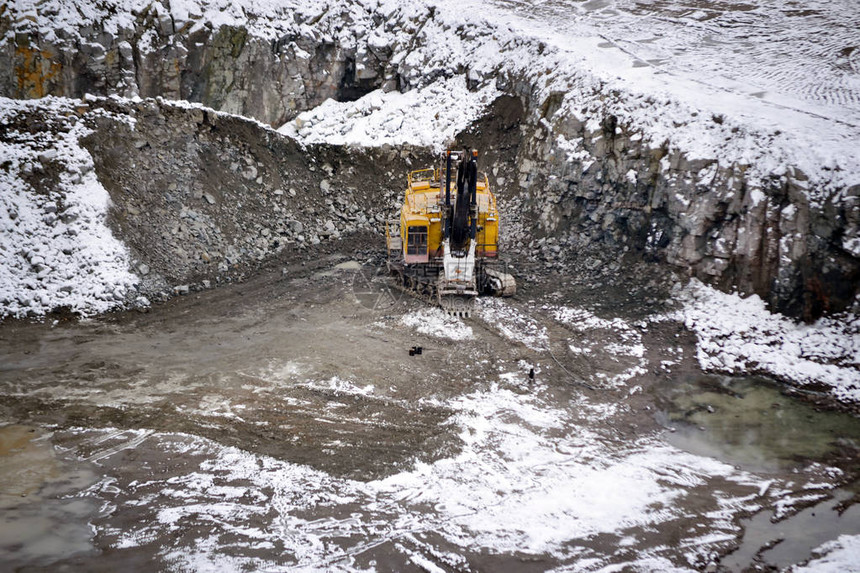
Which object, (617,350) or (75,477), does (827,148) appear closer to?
(617,350)

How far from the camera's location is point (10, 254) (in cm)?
1588

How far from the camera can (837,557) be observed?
8289mm

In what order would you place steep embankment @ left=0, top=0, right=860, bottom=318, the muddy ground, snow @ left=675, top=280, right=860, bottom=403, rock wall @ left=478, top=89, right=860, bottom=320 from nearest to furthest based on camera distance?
the muddy ground
snow @ left=675, top=280, right=860, bottom=403
rock wall @ left=478, top=89, right=860, bottom=320
steep embankment @ left=0, top=0, right=860, bottom=318

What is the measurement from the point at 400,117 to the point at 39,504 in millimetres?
19922

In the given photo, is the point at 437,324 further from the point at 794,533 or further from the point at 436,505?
the point at 794,533

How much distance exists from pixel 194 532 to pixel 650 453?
8265mm

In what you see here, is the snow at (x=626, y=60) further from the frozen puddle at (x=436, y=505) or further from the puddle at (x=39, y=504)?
the puddle at (x=39, y=504)

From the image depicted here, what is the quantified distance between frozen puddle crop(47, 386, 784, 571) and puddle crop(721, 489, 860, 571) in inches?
12.6

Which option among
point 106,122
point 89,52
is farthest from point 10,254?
point 89,52

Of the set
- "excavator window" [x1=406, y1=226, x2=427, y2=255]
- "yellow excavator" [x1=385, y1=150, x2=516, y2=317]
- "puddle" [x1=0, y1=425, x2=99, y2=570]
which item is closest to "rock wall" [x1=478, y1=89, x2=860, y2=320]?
"yellow excavator" [x1=385, y1=150, x2=516, y2=317]

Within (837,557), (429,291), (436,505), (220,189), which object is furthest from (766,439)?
(220,189)

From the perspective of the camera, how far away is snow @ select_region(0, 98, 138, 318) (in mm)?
15742

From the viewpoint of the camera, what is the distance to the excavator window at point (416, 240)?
17.0 meters

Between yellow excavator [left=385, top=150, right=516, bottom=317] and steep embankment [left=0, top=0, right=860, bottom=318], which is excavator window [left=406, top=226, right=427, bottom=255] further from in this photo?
steep embankment [left=0, top=0, right=860, bottom=318]
